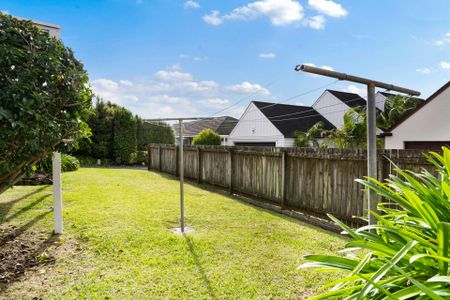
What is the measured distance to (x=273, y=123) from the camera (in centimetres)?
2131

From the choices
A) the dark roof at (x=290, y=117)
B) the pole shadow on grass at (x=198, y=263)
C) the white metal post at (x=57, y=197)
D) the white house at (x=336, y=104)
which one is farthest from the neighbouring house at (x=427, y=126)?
the white house at (x=336, y=104)

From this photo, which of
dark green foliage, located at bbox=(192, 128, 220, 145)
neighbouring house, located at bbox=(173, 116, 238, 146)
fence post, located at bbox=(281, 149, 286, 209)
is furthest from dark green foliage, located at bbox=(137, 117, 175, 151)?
fence post, located at bbox=(281, 149, 286, 209)

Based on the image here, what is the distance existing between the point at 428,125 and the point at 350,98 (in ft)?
44.2

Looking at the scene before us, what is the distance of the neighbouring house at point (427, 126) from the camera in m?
10.1

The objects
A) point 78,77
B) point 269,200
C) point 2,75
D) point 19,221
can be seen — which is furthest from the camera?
point 269,200

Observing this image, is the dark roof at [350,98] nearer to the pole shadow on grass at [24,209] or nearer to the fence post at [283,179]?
the fence post at [283,179]

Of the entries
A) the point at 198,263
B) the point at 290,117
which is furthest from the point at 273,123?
the point at 198,263

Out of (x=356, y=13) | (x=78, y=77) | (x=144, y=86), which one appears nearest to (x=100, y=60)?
(x=144, y=86)

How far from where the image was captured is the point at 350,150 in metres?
5.21

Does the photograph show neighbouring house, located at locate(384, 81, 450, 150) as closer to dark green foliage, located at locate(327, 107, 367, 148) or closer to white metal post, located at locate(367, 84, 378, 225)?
dark green foliage, located at locate(327, 107, 367, 148)

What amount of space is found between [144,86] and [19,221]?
1055 centimetres

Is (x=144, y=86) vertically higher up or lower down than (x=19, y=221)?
higher up

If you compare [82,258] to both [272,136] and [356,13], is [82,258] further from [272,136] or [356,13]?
[272,136]

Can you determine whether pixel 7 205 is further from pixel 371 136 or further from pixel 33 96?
pixel 371 136
